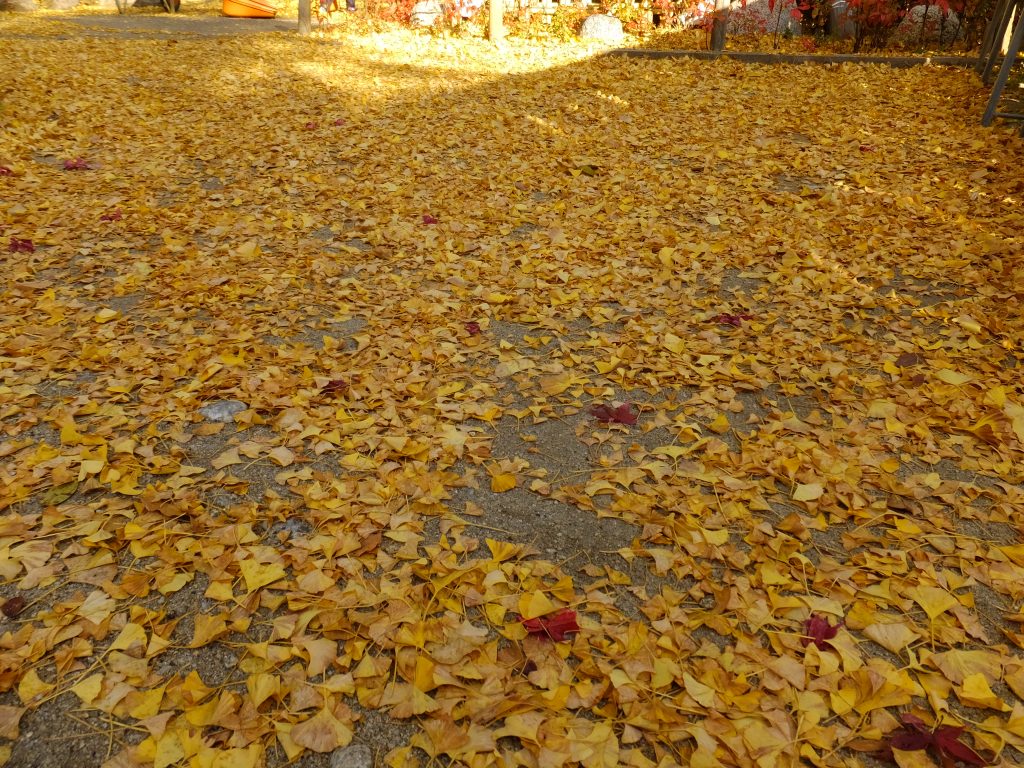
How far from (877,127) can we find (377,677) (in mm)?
6864

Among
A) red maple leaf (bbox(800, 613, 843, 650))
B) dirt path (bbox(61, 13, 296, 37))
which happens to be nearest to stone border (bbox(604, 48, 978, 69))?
dirt path (bbox(61, 13, 296, 37))

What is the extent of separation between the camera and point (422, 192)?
546 centimetres

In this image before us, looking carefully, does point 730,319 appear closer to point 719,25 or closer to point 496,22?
point 719,25

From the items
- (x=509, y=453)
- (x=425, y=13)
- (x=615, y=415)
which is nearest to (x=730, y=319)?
(x=615, y=415)

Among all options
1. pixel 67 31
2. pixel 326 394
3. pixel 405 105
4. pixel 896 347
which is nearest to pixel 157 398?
pixel 326 394

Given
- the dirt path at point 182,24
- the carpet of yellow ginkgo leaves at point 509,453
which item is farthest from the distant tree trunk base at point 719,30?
the dirt path at point 182,24

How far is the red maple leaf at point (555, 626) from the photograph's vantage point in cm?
195

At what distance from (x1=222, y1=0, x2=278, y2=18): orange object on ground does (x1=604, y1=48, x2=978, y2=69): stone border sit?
7612 millimetres

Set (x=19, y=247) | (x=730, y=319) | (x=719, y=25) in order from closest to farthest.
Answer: (x=730, y=319) < (x=19, y=247) < (x=719, y=25)

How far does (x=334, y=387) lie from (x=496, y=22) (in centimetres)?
930

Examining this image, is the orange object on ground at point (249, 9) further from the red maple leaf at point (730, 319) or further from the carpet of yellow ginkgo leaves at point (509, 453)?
the red maple leaf at point (730, 319)

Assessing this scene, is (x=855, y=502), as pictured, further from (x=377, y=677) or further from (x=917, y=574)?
(x=377, y=677)

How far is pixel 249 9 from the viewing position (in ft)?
42.4

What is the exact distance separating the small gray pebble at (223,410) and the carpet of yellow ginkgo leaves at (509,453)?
49mm
